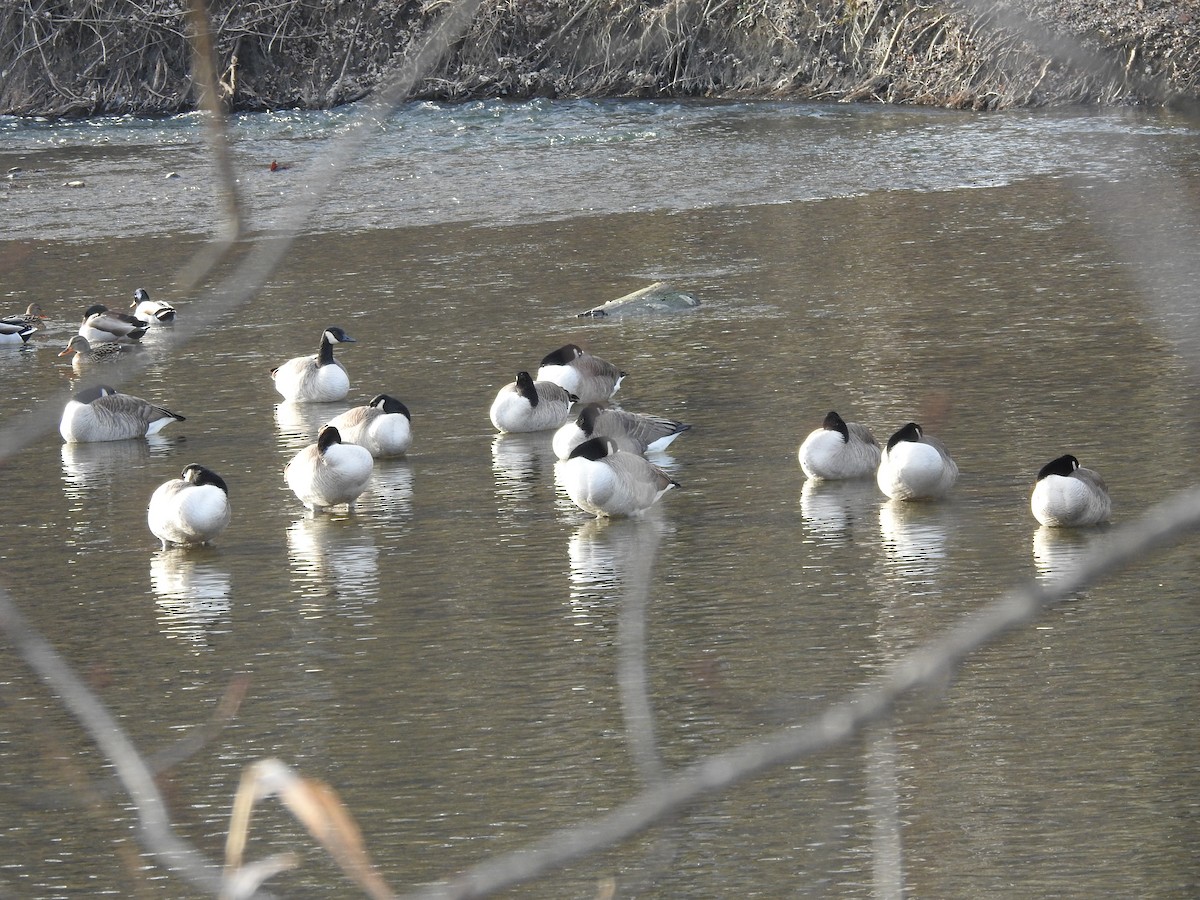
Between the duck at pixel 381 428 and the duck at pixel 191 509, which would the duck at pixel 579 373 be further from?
the duck at pixel 191 509

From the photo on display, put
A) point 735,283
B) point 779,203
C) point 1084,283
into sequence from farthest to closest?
point 779,203, point 735,283, point 1084,283

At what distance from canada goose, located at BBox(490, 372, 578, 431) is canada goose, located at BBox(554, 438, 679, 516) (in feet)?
5.89

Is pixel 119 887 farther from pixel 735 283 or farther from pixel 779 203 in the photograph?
pixel 779 203

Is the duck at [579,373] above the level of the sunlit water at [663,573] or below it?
above

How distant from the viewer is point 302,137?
1076 inches

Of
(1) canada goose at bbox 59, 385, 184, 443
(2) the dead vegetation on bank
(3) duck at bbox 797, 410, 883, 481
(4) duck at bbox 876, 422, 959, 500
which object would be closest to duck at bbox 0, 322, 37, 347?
(1) canada goose at bbox 59, 385, 184, 443

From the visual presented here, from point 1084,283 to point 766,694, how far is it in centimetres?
902

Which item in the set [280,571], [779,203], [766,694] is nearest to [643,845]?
[766,694]

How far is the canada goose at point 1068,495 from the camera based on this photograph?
27.2 feet

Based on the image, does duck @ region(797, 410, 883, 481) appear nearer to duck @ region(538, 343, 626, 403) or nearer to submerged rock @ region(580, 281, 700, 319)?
duck @ region(538, 343, 626, 403)

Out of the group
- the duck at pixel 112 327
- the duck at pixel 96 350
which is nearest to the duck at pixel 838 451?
the duck at pixel 96 350

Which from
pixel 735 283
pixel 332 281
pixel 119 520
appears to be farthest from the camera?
pixel 332 281

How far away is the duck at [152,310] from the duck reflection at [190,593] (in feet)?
20.8

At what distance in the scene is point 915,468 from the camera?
29.2 ft
